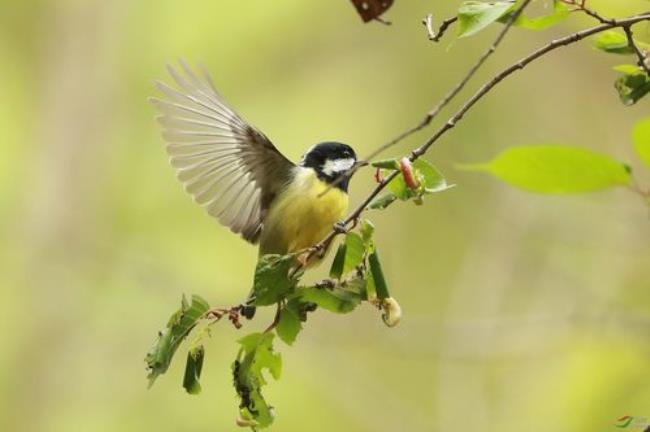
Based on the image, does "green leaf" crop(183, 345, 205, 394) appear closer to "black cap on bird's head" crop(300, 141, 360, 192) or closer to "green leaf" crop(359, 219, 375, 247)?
"green leaf" crop(359, 219, 375, 247)

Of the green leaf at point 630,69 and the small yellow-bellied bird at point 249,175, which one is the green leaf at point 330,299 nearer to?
the green leaf at point 630,69

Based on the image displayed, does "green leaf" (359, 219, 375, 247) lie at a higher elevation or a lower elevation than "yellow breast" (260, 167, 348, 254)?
higher

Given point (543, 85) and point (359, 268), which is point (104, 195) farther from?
point (359, 268)

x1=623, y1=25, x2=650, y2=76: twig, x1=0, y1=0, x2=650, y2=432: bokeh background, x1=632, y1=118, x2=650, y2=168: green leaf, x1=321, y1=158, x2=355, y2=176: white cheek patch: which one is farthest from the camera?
x1=0, y1=0, x2=650, y2=432: bokeh background

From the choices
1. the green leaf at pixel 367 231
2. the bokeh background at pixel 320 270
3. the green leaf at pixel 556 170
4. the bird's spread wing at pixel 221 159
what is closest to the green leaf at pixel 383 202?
the green leaf at pixel 367 231

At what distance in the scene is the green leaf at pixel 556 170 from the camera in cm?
111

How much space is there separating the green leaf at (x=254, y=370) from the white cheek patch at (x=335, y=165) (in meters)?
1.34

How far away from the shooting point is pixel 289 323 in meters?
1.70

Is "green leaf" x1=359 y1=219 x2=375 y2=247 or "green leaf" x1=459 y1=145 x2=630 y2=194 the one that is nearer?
"green leaf" x1=459 y1=145 x2=630 y2=194

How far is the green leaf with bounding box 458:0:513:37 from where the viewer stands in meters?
1.43

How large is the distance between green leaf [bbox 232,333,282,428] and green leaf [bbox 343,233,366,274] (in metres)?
0.16

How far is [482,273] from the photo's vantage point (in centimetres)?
644

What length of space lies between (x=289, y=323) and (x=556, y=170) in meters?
0.67

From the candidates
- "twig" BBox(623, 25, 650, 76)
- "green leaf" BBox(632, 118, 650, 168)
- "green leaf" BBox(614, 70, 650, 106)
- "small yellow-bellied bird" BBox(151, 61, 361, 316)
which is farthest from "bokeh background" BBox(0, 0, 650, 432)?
"green leaf" BBox(632, 118, 650, 168)
